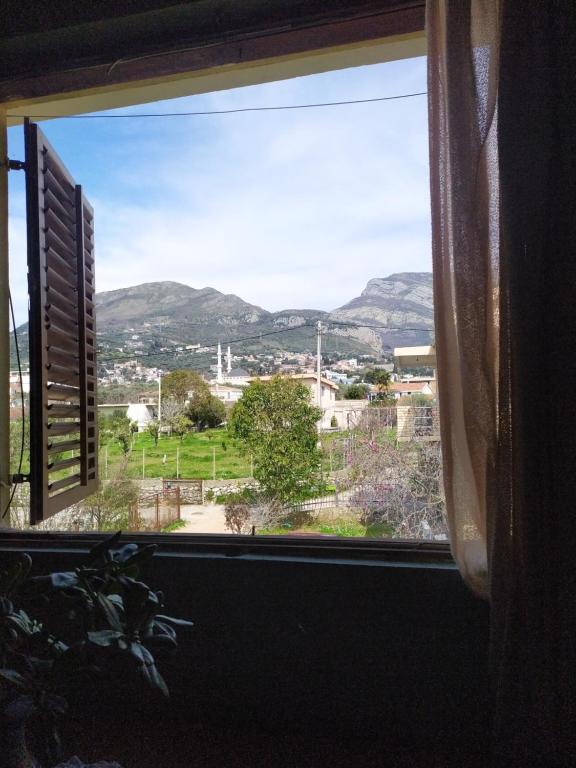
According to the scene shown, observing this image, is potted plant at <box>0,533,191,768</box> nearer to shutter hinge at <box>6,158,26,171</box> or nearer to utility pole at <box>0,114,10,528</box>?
utility pole at <box>0,114,10,528</box>

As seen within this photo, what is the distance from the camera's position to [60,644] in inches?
35.0

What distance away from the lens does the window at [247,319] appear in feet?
5.44

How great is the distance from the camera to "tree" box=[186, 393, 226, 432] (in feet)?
5.86

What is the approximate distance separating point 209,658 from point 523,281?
1.35 meters

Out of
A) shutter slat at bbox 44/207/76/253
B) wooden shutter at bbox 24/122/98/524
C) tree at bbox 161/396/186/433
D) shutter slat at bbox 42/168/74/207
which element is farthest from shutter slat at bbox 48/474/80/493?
shutter slat at bbox 42/168/74/207

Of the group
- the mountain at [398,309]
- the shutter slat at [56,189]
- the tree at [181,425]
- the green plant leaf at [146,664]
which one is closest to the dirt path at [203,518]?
the tree at [181,425]

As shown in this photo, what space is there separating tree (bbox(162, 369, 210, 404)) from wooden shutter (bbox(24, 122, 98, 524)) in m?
0.31

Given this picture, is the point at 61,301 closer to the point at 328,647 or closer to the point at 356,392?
the point at 356,392

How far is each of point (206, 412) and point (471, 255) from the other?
3.22 ft

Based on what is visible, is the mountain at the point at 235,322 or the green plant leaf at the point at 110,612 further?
the mountain at the point at 235,322

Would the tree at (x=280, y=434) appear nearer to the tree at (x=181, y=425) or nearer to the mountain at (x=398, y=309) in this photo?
the tree at (x=181, y=425)

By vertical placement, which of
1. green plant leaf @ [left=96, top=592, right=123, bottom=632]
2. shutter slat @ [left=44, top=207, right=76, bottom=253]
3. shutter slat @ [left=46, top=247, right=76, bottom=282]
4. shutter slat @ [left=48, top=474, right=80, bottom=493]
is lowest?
green plant leaf @ [left=96, top=592, right=123, bottom=632]

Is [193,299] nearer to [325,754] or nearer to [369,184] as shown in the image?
[369,184]

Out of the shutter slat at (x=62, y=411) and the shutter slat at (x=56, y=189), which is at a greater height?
the shutter slat at (x=56, y=189)
